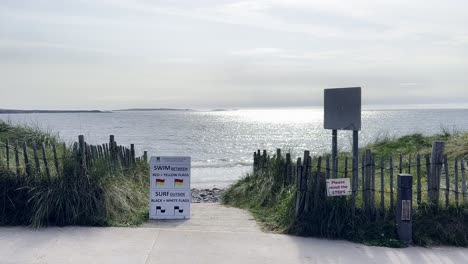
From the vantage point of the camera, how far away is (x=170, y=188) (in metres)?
8.11

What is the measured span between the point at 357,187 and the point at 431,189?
3.62 ft

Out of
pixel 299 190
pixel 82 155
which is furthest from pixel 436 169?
pixel 82 155

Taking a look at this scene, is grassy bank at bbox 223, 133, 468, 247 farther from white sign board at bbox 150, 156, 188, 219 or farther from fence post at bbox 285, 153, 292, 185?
white sign board at bbox 150, 156, 188, 219

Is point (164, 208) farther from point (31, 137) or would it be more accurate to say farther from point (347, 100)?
point (31, 137)

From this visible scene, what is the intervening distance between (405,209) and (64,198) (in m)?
5.07

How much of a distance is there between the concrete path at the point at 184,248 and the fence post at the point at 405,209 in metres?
0.24

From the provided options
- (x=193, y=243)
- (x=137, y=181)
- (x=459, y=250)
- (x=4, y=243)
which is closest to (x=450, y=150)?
(x=459, y=250)

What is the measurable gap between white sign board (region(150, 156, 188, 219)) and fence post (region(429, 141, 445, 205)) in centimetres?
389

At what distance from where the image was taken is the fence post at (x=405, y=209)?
668 cm

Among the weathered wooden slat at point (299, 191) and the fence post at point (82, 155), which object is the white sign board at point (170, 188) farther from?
the weathered wooden slat at point (299, 191)

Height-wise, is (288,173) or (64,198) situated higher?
(288,173)

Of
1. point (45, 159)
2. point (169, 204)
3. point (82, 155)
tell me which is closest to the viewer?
point (45, 159)

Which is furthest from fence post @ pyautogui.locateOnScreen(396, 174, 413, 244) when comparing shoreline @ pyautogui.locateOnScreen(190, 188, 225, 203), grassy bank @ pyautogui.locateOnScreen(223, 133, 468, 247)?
shoreline @ pyautogui.locateOnScreen(190, 188, 225, 203)

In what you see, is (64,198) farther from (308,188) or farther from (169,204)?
(308,188)
